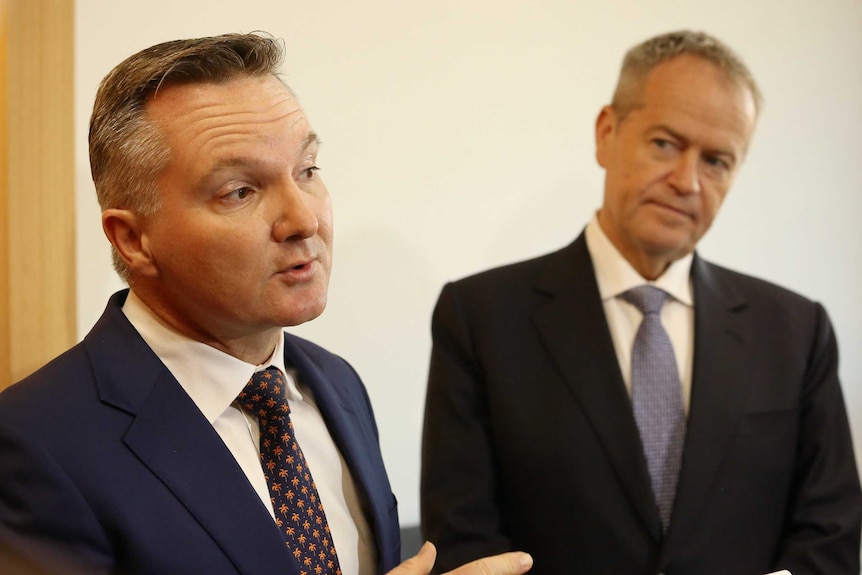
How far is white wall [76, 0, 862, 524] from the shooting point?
186cm

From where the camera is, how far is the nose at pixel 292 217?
1127 millimetres

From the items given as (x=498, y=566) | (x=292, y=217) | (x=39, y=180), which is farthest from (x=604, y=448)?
(x=39, y=180)

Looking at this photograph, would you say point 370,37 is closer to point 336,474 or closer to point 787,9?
point 336,474

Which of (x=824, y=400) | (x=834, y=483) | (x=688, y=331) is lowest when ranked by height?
(x=834, y=483)

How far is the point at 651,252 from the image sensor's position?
5.74 ft

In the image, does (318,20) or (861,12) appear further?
(861,12)

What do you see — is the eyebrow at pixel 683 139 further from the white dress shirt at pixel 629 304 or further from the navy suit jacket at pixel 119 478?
the navy suit jacket at pixel 119 478

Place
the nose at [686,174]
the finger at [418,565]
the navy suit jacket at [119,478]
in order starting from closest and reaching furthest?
the navy suit jacket at [119,478] → the finger at [418,565] → the nose at [686,174]

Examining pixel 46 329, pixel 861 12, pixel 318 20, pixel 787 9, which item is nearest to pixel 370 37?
pixel 318 20

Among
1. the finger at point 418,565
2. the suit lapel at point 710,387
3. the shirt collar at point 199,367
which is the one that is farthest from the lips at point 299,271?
the suit lapel at point 710,387

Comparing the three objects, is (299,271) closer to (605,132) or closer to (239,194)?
(239,194)

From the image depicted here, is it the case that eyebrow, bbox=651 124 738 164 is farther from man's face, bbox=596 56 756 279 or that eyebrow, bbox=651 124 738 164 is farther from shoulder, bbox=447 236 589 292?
shoulder, bbox=447 236 589 292

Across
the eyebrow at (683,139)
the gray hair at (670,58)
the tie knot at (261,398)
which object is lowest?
the tie knot at (261,398)

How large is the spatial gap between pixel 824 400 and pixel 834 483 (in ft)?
0.50
